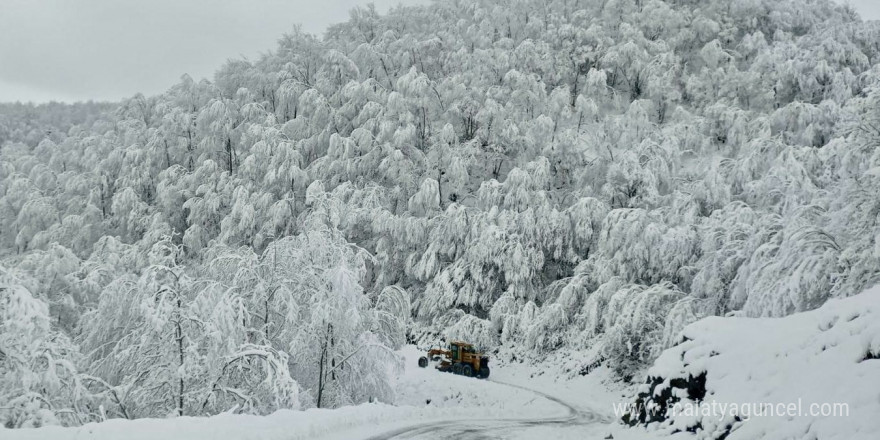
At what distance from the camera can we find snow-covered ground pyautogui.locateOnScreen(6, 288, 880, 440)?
6.43m

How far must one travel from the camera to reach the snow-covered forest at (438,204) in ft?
43.1

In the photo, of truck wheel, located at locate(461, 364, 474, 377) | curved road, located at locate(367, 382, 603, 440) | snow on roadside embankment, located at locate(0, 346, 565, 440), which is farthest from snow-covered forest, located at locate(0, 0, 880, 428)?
curved road, located at locate(367, 382, 603, 440)

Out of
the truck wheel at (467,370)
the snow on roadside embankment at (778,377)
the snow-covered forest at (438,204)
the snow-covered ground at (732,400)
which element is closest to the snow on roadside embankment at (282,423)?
the snow-covered ground at (732,400)

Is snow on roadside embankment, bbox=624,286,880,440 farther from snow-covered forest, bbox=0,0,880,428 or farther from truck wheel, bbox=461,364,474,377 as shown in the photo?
truck wheel, bbox=461,364,474,377

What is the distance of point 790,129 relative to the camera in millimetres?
29281

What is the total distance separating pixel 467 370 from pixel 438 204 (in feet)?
35.7

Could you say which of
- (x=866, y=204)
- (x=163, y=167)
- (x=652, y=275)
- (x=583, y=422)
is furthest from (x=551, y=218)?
(x=163, y=167)

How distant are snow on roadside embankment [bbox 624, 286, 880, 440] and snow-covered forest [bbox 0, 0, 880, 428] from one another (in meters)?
4.76

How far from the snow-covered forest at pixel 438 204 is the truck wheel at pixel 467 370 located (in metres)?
2.67

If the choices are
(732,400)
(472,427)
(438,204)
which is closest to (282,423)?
(472,427)

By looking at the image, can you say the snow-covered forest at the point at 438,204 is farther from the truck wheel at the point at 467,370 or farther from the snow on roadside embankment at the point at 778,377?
the snow on roadside embankment at the point at 778,377

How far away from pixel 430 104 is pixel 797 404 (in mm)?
34243

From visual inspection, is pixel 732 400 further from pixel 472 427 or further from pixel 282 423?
pixel 282 423

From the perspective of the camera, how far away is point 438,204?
31.7 m
